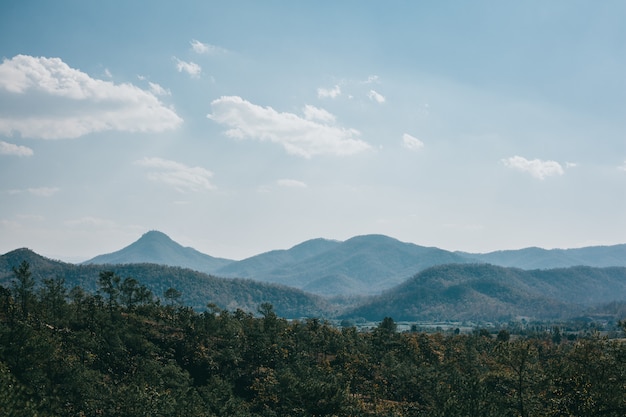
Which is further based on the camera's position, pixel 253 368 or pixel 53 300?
pixel 53 300

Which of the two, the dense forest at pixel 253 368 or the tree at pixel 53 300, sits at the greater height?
the tree at pixel 53 300

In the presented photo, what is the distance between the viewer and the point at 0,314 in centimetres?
9600

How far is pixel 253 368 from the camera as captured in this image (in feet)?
340

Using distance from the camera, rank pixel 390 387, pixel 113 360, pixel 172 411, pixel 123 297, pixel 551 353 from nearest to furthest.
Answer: pixel 172 411
pixel 113 360
pixel 390 387
pixel 123 297
pixel 551 353

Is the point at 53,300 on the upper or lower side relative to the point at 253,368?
upper

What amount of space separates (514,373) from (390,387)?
31028mm

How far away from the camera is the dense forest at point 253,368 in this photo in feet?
207

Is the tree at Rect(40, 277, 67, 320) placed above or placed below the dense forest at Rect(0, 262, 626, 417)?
above

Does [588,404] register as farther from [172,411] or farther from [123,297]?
[123,297]

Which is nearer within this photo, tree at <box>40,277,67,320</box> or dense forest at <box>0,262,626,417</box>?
dense forest at <box>0,262,626,417</box>

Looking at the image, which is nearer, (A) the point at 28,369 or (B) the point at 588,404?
(B) the point at 588,404

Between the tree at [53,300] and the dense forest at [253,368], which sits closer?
the dense forest at [253,368]

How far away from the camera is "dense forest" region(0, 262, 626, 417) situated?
6297 centimetres

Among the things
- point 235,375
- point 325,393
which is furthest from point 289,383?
point 235,375
